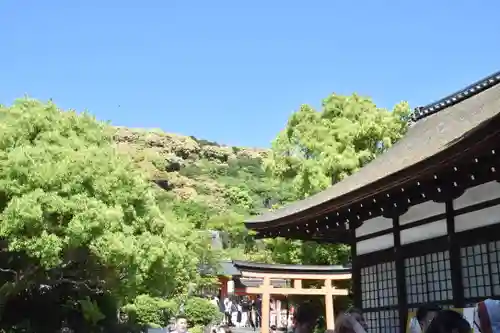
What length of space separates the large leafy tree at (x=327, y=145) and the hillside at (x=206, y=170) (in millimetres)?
37594

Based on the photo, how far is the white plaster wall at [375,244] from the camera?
954cm

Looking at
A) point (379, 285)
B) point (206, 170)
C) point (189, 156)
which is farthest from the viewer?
point (189, 156)

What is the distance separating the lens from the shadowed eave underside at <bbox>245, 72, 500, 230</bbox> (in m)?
7.74

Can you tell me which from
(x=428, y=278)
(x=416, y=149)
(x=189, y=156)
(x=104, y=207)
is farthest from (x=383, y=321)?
(x=189, y=156)

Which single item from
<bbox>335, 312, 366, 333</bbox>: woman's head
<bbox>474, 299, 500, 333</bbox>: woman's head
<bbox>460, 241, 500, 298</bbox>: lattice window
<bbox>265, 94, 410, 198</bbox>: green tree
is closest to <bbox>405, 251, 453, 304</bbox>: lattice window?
<bbox>460, 241, 500, 298</bbox>: lattice window

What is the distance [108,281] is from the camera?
17.1 meters

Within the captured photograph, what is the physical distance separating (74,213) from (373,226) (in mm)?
7563

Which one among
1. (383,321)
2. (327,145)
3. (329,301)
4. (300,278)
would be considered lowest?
(383,321)

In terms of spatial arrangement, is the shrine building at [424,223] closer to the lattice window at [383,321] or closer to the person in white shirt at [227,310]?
the lattice window at [383,321]

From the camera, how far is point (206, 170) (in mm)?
97188

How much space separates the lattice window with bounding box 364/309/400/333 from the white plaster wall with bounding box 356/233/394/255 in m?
1.08

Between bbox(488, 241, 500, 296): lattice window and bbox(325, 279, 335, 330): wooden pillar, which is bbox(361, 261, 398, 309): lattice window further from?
bbox(325, 279, 335, 330): wooden pillar

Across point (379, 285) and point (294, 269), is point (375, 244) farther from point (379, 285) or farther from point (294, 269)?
point (294, 269)

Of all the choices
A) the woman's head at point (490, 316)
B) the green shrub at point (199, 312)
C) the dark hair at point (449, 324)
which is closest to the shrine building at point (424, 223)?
the woman's head at point (490, 316)
